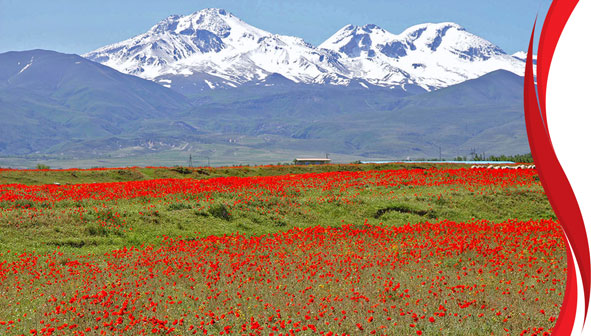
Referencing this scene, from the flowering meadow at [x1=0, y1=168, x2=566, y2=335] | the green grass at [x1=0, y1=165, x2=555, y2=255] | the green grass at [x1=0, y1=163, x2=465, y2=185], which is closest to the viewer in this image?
the flowering meadow at [x1=0, y1=168, x2=566, y2=335]

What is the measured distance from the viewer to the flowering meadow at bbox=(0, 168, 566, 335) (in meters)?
12.1

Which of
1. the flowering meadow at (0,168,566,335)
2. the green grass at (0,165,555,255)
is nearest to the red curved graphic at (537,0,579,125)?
the flowering meadow at (0,168,566,335)

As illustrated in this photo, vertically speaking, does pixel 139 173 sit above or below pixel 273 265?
above

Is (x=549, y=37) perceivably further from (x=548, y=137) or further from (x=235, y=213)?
(x=235, y=213)

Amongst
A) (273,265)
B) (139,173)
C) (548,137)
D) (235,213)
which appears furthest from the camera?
(139,173)

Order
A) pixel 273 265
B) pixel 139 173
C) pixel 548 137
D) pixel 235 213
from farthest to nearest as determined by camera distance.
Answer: pixel 139 173, pixel 235 213, pixel 273 265, pixel 548 137

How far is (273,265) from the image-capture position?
1748 centimetres

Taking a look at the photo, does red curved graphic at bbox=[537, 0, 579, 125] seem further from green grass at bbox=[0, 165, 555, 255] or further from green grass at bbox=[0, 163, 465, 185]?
green grass at bbox=[0, 163, 465, 185]

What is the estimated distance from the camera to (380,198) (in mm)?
33062

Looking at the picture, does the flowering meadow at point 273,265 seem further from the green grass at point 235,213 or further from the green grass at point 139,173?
the green grass at point 139,173

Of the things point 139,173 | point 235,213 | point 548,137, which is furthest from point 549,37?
point 139,173

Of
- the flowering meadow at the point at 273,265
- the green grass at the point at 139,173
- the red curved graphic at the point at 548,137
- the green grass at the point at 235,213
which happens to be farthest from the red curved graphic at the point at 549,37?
the green grass at the point at 139,173

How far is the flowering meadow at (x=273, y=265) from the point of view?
12102mm

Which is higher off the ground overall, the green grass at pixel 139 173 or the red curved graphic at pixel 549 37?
the red curved graphic at pixel 549 37
